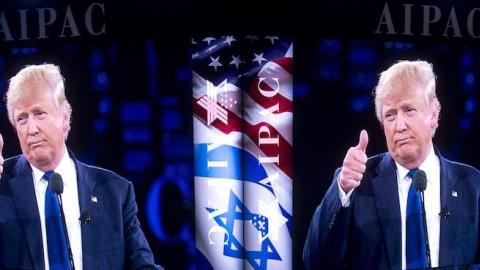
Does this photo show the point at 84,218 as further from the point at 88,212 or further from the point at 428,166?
the point at 428,166

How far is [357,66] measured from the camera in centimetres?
420

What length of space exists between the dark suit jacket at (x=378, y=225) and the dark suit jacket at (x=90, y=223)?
111 centimetres

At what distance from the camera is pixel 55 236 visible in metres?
3.96

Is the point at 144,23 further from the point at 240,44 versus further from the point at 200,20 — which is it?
the point at 240,44

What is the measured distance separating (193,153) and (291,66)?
822mm

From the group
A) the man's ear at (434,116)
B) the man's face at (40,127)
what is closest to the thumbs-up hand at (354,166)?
the man's ear at (434,116)

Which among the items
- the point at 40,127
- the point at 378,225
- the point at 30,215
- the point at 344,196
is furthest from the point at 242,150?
the point at 30,215

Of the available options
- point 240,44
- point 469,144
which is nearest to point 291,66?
point 240,44

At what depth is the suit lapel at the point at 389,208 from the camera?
4.25m

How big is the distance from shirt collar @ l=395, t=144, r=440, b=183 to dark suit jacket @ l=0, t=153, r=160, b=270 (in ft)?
5.57

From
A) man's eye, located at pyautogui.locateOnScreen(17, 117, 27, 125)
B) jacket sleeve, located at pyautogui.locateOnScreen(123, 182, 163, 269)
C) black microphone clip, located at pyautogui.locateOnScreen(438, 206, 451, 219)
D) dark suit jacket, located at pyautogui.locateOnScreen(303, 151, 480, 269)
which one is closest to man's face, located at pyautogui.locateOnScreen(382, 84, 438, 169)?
dark suit jacket, located at pyautogui.locateOnScreen(303, 151, 480, 269)

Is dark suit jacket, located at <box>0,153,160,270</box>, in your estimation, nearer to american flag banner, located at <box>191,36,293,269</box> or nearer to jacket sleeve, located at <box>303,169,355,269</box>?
american flag banner, located at <box>191,36,293,269</box>

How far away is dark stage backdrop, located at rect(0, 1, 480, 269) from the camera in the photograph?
4008 mm

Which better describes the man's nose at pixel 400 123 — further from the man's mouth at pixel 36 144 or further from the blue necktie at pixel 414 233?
the man's mouth at pixel 36 144
